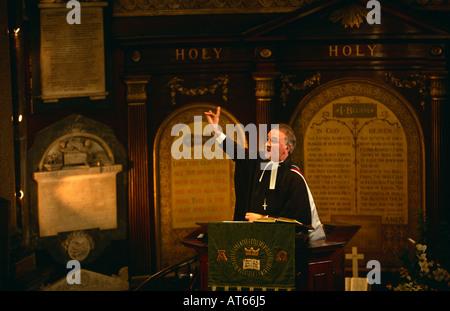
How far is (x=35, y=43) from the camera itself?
741cm

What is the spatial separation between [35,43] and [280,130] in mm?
4009

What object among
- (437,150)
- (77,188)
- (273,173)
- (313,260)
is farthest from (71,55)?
(437,150)

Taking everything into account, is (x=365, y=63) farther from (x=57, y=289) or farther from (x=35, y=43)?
(x=57, y=289)

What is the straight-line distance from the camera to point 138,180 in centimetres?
764

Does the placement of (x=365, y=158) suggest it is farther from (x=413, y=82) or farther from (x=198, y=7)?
(x=198, y=7)

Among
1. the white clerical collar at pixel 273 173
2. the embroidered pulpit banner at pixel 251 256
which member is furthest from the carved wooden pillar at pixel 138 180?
the embroidered pulpit banner at pixel 251 256

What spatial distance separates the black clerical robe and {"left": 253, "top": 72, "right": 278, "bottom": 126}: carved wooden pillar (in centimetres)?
221

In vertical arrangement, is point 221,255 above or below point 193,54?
below

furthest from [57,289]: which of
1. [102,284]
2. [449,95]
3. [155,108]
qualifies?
[449,95]

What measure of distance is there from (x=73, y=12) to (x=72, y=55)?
1.81 feet

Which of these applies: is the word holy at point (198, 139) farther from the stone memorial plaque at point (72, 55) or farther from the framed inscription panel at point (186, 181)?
the stone memorial plaque at point (72, 55)

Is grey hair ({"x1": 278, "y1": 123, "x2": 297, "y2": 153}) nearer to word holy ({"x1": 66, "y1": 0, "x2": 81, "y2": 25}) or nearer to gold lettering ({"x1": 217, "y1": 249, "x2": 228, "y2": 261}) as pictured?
gold lettering ({"x1": 217, "y1": 249, "x2": 228, "y2": 261})

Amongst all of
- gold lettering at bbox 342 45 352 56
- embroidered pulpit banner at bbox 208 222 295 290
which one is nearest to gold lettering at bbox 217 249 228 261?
embroidered pulpit banner at bbox 208 222 295 290

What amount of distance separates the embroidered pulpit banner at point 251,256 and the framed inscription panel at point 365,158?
3.51m
